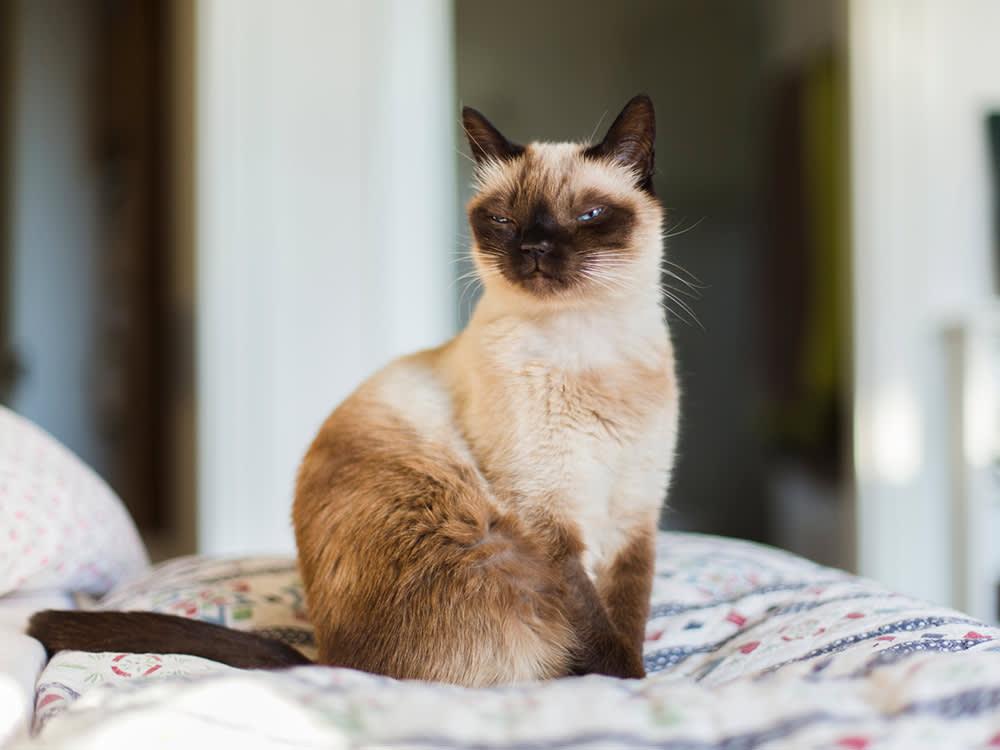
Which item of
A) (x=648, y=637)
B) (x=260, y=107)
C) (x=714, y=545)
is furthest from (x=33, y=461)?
(x=260, y=107)

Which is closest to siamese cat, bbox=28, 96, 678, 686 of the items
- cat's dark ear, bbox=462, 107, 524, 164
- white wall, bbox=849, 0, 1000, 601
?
cat's dark ear, bbox=462, 107, 524, 164

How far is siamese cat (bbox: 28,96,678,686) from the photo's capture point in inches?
34.9

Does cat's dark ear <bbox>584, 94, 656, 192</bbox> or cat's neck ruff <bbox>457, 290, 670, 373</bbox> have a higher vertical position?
cat's dark ear <bbox>584, 94, 656, 192</bbox>

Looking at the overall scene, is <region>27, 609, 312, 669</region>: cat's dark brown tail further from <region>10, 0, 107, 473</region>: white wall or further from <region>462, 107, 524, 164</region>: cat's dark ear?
<region>10, 0, 107, 473</region>: white wall

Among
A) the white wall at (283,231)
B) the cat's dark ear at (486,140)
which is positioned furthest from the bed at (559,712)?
the white wall at (283,231)

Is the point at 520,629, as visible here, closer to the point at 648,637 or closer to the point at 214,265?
the point at 648,637

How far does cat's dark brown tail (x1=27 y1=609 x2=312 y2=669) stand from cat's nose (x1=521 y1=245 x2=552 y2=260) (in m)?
0.50

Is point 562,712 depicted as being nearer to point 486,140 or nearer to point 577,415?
point 577,415

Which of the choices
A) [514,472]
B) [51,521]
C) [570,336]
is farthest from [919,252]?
[51,521]

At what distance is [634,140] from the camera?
38.4 inches

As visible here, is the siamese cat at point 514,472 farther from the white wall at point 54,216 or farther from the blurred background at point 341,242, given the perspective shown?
the white wall at point 54,216

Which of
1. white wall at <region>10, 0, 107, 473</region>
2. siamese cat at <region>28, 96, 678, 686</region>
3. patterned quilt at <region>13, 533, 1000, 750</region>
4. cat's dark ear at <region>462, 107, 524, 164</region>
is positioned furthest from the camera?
white wall at <region>10, 0, 107, 473</region>

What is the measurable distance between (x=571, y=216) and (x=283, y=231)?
1.69m

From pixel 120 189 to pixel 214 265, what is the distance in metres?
1.07
